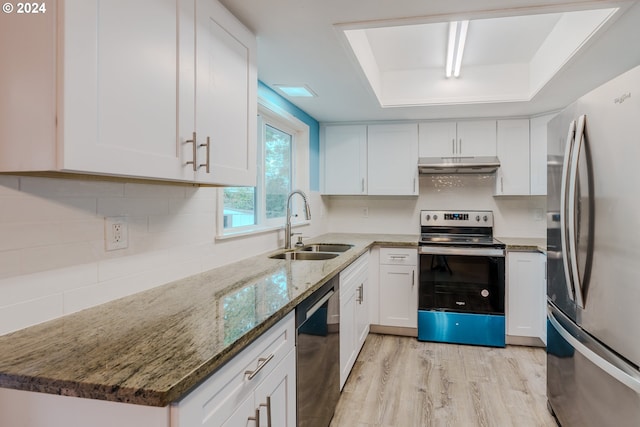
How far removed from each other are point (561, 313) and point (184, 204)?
195 cm

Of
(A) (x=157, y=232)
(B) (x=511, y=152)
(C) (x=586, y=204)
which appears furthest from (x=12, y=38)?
(B) (x=511, y=152)

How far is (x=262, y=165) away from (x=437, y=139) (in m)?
1.85

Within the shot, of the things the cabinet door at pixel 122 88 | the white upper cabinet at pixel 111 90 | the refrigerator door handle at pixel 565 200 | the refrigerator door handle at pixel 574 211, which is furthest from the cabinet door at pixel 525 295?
the cabinet door at pixel 122 88

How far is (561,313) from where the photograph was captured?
6.39ft

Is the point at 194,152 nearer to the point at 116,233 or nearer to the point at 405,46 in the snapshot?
the point at 116,233

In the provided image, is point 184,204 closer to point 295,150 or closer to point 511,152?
point 295,150

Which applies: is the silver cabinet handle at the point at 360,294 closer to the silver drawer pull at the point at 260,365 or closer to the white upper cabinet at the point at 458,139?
the white upper cabinet at the point at 458,139

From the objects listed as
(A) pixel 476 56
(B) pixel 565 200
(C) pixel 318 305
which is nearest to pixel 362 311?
(C) pixel 318 305

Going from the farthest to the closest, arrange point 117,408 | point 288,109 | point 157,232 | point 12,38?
point 288,109, point 157,232, point 12,38, point 117,408

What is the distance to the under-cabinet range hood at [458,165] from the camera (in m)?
3.43

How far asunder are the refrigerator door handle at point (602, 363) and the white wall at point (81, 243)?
1.77 meters

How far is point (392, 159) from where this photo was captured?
3783 millimetres

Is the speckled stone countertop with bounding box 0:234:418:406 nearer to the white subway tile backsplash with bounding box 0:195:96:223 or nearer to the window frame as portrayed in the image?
the white subway tile backsplash with bounding box 0:195:96:223

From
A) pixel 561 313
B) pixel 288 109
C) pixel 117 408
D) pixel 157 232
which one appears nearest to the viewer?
pixel 117 408
